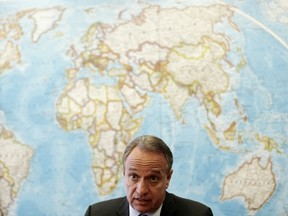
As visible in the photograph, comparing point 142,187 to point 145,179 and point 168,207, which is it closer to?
point 145,179

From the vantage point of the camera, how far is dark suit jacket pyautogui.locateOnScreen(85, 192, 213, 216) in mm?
1835

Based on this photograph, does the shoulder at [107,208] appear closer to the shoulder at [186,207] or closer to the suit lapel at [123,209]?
the suit lapel at [123,209]

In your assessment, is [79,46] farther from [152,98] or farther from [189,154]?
[189,154]

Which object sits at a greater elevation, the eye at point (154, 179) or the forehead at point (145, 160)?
the forehead at point (145, 160)

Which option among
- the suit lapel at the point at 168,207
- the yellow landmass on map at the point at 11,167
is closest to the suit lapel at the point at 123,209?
the suit lapel at the point at 168,207

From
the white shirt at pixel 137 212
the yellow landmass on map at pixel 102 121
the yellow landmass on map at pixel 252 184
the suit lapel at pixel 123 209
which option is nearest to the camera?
the white shirt at pixel 137 212

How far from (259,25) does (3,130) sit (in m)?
1.95

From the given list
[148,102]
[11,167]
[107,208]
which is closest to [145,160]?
[107,208]

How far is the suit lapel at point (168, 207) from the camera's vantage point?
1816mm

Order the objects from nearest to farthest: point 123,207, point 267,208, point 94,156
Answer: point 123,207 < point 267,208 < point 94,156

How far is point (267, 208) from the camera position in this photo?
2457mm

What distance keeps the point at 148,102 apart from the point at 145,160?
104cm

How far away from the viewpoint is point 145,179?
1629mm

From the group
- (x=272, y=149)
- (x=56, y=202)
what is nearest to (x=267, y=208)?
(x=272, y=149)
